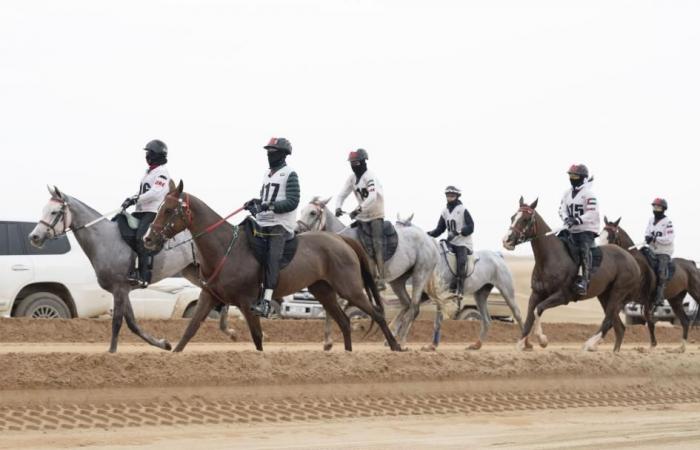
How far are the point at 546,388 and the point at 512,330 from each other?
12.0m

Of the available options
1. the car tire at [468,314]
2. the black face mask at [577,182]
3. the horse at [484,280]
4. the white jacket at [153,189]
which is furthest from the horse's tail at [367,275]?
the car tire at [468,314]

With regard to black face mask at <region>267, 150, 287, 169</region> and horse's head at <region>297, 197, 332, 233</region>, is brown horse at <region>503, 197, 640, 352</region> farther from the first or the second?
black face mask at <region>267, 150, 287, 169</region>

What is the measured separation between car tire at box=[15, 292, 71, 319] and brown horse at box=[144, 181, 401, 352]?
6.60m

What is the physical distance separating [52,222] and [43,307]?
17.7 feet

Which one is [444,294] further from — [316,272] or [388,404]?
[388,404]

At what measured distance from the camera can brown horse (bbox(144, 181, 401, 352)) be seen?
1533 cm

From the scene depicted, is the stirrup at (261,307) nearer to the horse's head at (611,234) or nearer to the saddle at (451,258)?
the saddle at (451,258)

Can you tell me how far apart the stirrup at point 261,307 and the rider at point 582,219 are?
20.5 ft

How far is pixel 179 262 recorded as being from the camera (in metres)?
17.3

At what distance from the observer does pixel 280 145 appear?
52.4 ft

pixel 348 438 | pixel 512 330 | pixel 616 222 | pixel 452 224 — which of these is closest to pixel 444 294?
pixel 452 224

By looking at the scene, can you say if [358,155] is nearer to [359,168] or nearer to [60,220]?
[359,168]

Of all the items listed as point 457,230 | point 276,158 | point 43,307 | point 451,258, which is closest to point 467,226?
point 457,230

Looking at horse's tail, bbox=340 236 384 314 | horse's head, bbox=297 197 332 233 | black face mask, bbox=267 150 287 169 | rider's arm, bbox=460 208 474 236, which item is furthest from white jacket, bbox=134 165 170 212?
rider's arm, bbox=460 208 474 236
